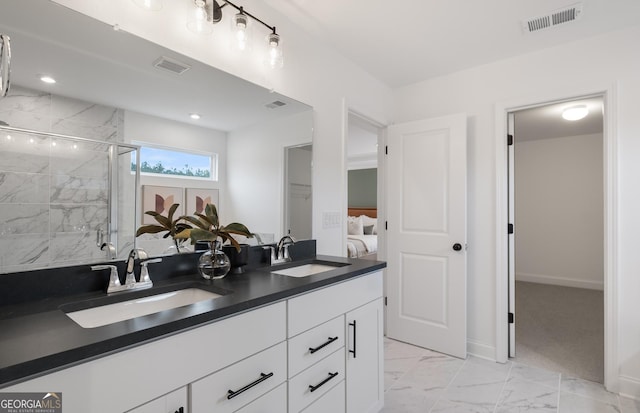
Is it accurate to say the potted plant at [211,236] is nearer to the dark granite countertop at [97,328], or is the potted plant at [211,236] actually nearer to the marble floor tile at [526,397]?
the dark granite countertop at [97,328]

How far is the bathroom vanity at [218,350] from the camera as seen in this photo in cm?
75

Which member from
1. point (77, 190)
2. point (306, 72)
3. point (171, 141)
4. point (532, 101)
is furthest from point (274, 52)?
point (532, 101)

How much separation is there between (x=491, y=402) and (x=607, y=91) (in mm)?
2267

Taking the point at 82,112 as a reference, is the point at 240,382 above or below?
below

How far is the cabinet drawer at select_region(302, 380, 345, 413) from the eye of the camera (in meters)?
1.41

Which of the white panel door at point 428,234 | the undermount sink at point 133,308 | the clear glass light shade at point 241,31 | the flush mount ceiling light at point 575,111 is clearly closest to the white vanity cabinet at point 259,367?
the undermount sink at point 133,308

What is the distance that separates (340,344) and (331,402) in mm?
259

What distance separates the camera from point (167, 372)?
0.90 metres

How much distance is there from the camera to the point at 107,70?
1.31m

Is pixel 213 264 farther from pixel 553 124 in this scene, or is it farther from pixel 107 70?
pixel 553 124

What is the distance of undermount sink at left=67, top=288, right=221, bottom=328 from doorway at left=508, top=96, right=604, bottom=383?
342cm

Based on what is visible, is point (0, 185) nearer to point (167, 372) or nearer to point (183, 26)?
point (167, 372)

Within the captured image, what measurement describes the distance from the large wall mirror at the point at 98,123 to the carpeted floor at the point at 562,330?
8.84 feet

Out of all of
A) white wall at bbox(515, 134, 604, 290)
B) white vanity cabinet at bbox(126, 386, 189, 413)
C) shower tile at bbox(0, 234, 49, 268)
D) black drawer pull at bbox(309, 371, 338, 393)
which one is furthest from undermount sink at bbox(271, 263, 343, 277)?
white wall at bbox(515, 134, 604, 290)
